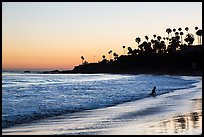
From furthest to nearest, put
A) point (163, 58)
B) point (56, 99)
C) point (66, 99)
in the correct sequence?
point (163, 58) → point (66, 99) → point (56, 99)

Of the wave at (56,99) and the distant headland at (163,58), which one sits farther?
the distant headland at (163,58)

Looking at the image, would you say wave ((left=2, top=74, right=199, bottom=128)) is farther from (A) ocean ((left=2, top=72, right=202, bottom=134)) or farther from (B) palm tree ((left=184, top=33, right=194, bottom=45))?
(B) palm tree ((left=184, top=33, right=194, bottom=45))

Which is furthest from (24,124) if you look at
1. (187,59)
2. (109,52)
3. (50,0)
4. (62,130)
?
(109,52)

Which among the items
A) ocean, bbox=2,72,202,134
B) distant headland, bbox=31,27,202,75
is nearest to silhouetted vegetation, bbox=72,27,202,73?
distant headland, bbox=31,27,202,75

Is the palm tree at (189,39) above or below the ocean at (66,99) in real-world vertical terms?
above

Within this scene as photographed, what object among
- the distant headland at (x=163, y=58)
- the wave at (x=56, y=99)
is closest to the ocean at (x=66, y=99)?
the wave at (x=56, y=99)

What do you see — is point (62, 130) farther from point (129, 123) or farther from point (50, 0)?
point (50, 0)

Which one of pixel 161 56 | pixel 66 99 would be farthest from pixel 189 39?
pixel 66 99

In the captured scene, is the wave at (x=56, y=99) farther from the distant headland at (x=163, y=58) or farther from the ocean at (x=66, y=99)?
the distant headland at (x=163, y=58)

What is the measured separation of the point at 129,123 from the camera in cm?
1324

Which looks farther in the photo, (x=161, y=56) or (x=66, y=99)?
(x=161, y=56)

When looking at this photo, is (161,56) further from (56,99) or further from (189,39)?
(56,99)

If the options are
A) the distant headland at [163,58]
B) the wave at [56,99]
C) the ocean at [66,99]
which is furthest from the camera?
the distant headland at [163,58]

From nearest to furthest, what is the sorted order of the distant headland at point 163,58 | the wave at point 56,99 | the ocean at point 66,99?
1. the ocean at point 66,99
2. the wave at point 56,99
3. the distant headland at point 163,58
